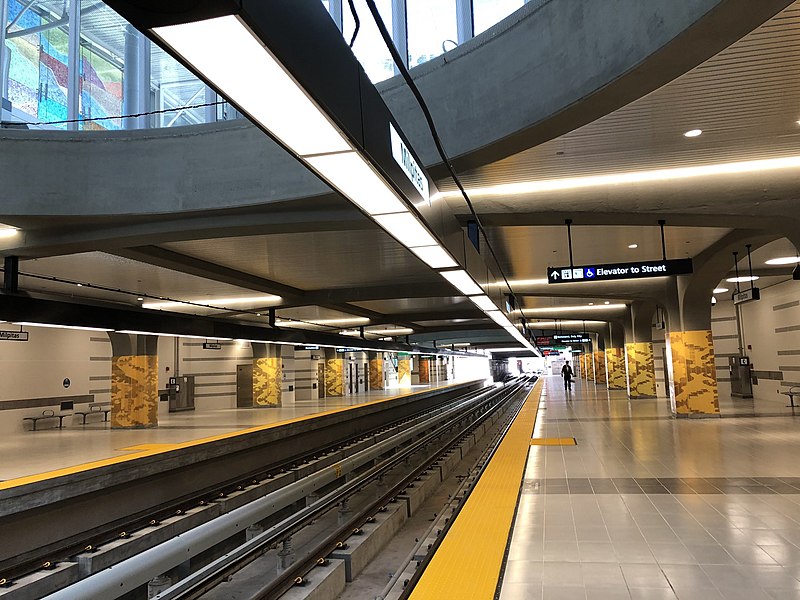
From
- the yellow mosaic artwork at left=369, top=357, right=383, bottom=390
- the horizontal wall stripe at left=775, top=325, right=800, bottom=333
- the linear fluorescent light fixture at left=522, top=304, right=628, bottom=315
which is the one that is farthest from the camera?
the yellow mosaic artwork at left=369, top=357, right=383, bottom=390

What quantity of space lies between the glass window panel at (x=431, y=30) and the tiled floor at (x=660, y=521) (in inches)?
231

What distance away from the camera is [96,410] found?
64.5ft

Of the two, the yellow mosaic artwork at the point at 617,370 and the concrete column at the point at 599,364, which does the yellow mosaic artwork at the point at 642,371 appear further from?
the concrete column at the point at 599,364

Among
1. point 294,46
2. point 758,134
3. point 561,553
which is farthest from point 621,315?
point 294,46

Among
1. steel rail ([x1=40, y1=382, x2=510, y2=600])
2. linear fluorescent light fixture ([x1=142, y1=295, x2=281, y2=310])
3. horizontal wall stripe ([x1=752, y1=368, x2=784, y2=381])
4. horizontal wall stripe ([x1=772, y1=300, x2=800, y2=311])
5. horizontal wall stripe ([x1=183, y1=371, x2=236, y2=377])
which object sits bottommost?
steel rail ([x1=40, y1=382, x2=510, y2=600])

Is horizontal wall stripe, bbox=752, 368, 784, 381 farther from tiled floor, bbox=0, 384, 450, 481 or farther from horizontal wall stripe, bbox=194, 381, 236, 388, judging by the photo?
horizontal wall stripe, bbox=194, 381, 236, 388

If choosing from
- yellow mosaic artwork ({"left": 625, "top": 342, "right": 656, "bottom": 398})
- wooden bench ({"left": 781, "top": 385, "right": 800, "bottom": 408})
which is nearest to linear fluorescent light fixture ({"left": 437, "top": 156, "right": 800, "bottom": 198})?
wooden bench ({"left": 781, "top": 385, "right": 800, "bottom": 408})

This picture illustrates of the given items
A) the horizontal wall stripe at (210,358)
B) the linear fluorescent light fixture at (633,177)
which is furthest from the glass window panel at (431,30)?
the horizontal wall stripe at (210,358)

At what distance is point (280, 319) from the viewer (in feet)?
83.8

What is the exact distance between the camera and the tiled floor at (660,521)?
425cm

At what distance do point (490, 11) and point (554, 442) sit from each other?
8113 mm

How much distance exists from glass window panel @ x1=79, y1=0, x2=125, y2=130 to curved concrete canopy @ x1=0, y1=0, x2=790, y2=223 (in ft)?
25.2

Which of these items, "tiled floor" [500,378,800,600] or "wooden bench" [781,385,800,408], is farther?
"wooden bench" [781,385,800,408]

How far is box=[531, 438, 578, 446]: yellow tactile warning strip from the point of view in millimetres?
11699
